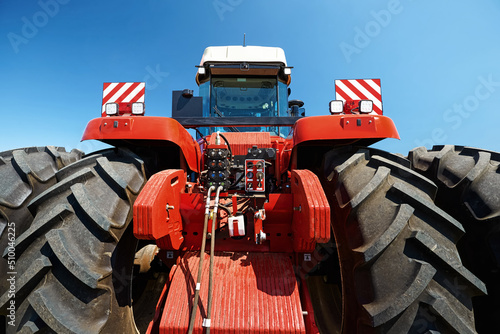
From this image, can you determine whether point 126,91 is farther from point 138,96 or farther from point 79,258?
point 79,258

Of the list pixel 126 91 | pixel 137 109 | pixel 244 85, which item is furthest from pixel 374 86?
pixel 126 91

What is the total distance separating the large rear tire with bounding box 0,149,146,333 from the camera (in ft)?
3.76

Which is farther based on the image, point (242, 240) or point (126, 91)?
point (126, 91)

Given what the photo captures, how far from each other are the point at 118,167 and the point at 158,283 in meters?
1.37

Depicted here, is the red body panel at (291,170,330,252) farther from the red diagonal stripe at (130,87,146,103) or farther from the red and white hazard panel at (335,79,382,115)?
the red diagonal stripe at (130,87,146,103)

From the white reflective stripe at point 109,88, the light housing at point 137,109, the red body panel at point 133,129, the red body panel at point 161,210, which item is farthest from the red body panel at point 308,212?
the white reflective stripe at point 109,88

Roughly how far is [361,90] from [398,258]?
7.33 ft

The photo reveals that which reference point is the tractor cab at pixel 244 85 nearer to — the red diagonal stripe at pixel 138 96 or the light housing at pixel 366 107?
the red diagonal stripe at pixel 138 96

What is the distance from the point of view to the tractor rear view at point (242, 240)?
115 cm

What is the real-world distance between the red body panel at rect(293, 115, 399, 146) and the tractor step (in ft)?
2.77

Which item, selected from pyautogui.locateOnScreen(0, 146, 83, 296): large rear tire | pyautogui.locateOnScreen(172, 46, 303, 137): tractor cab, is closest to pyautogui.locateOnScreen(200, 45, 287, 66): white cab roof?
pyautogui.locateOnScreen(172, 46, 303, 137): tractor cab

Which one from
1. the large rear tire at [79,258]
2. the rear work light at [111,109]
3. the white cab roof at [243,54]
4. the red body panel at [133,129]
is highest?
the white cab roof at [243,54]

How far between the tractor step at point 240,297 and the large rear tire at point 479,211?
107 cm

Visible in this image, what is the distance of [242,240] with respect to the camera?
1846 mm
